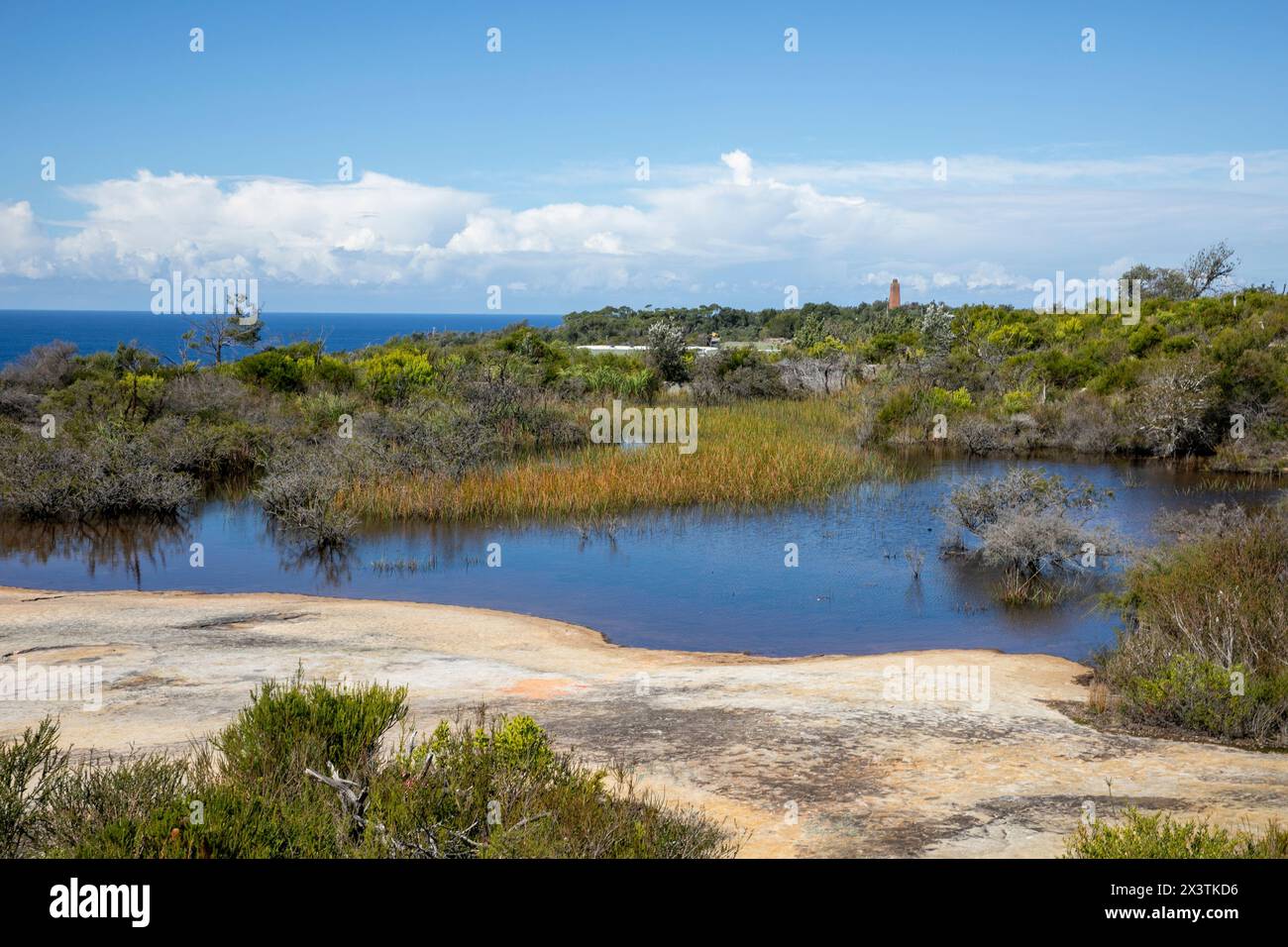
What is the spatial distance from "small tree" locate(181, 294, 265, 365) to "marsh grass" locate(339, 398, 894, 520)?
58.1 feet

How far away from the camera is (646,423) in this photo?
29516 mm

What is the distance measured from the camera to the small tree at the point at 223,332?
36.8 metres

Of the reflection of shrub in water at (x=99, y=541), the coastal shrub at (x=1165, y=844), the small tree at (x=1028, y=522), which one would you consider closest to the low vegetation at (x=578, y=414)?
the reflection of shrub in water at (x=99, y=541)

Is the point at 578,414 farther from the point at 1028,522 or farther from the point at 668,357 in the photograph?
the point at 1028,522

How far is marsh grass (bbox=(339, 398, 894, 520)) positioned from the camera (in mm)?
19859

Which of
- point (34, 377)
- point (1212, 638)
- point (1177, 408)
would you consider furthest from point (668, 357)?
point (1212, 638)

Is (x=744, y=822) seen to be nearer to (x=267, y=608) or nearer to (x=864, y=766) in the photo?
(x=864, y=766)

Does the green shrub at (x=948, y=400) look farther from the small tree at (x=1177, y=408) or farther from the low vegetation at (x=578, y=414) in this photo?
the small tree at (x=1177, y=408)

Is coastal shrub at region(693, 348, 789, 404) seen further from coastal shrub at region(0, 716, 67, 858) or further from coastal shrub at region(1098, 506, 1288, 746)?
coastal shrub at region(0, 716, 67, 858)

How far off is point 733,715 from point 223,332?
33463mm

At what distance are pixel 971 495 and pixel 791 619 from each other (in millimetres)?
5010

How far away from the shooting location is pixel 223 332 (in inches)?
1475

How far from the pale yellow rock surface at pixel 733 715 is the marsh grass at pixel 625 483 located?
6.80 m

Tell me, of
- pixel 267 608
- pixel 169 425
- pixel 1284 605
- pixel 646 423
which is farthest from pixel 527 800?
pixel 646 423
